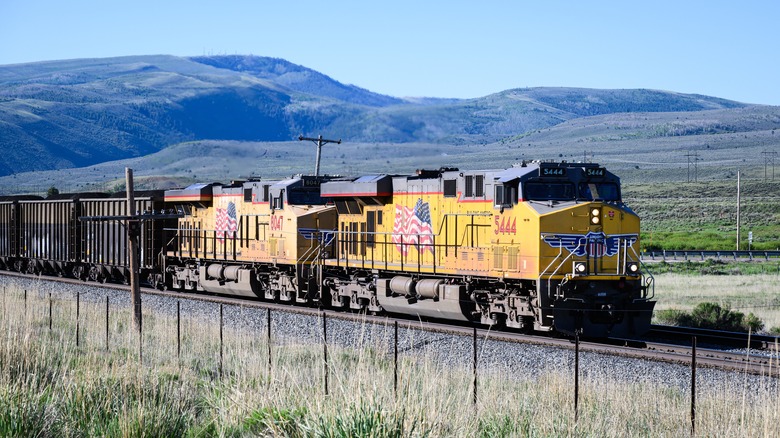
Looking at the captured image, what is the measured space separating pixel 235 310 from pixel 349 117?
1772 centimetres

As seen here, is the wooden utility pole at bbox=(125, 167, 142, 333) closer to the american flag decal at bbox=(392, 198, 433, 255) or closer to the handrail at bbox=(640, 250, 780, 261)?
the american flag decal at bbox=(392, 198, 433, 255)

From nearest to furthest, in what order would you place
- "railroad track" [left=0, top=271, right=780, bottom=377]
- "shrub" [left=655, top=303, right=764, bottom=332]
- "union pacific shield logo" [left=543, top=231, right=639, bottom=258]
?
"railroad track" [left=0, top=271, right=780, bottom=377]
"union pacific shield logo" [left=543, top=231, right=639, bottom=258]
"shrub" [left=655, top=303, right=764, bottom=332]

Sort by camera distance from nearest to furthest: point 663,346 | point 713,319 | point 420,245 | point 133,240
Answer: point 663,346, point 133,240, point 420,245, point 713,319

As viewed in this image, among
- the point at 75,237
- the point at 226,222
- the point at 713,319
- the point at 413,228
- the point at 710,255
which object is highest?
the point at 413,228

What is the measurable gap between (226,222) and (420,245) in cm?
991

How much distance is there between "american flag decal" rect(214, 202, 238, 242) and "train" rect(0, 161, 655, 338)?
0.18 ft

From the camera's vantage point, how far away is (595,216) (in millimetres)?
18375

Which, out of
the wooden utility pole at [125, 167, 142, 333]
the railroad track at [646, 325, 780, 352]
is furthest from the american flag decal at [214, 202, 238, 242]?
the railroad track at [646, 325, 780, 352]

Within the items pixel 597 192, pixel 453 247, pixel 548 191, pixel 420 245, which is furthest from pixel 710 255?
pixel 548 191

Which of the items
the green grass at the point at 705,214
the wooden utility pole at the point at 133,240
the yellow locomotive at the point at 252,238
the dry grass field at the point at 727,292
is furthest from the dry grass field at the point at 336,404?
the green grass at the point at 705,214

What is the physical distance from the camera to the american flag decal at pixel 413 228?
2167cm

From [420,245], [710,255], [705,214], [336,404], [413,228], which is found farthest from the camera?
[705,214]

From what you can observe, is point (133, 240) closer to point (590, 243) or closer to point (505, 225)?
point (505, 225)

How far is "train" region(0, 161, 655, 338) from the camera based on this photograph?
60.1 ft
